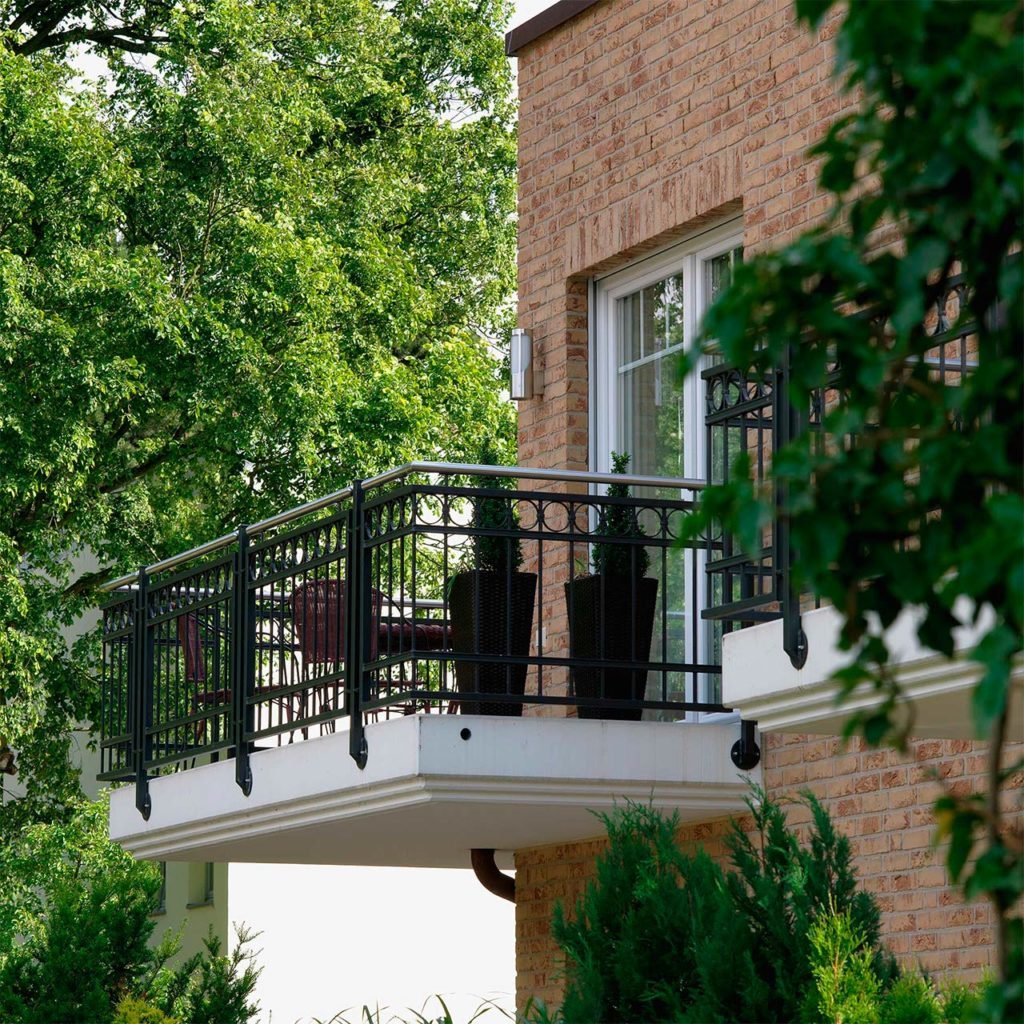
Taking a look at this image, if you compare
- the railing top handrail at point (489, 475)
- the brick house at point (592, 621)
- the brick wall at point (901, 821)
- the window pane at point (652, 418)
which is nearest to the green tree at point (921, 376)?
the brick house at point (592, 621)

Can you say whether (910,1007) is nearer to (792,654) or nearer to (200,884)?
(792,654)

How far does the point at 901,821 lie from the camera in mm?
8469

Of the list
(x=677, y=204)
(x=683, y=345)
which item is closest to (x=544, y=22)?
(x=677, y=204)

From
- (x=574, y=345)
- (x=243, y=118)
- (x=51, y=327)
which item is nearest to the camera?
(x=574, y=345)

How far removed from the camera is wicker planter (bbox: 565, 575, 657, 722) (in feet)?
31.7

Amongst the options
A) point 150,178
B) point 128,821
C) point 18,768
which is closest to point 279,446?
point 150,178

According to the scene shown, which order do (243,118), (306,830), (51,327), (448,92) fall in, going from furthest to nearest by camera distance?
(448,92) → (243,118) → (51,327) → (306,830)

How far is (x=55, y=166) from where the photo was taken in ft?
62.0

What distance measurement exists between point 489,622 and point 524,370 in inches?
101

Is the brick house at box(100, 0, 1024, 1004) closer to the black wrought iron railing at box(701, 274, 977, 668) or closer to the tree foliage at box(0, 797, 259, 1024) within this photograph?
the black wrought iron railing at box(701, 274, 977, 668)

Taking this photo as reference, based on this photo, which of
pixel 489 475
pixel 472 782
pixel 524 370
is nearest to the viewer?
pixel 472 782

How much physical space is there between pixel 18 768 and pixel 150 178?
6.78 metres

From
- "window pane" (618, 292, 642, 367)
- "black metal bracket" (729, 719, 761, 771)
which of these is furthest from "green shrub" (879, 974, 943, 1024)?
"window pane" (618, 292, 642, 367)

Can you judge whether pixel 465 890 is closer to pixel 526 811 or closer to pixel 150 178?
pixel 150 178
